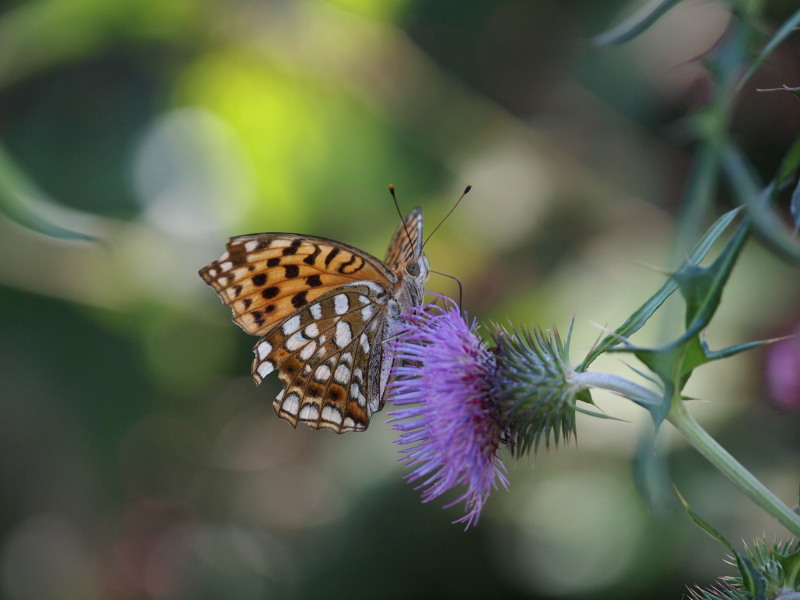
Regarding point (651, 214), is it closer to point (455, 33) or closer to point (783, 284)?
point (783, 284)

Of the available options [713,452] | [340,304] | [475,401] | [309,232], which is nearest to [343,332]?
[340,304]

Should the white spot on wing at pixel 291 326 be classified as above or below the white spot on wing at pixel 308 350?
above

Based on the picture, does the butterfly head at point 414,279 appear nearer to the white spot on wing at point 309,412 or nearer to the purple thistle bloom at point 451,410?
the purple thistle bloom at point 451,410

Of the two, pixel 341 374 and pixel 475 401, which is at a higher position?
pixel 475 401

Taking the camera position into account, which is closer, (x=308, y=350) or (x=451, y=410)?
(x=451, y=410)

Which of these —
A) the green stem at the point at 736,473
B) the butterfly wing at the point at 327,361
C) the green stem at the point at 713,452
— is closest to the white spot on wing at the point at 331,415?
the butterfly wing at the point at 327,361

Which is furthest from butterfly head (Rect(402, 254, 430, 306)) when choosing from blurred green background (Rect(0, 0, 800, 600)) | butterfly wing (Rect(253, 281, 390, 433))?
blurred green background (Rect(0, 0, 800, 600))

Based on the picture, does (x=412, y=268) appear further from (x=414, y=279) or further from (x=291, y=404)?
(x=291, y=404)
